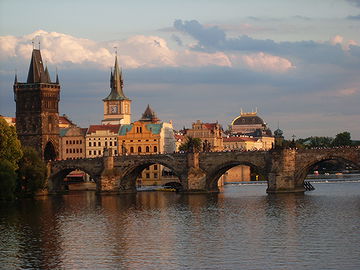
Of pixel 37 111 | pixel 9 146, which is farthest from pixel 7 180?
pixel 37 111

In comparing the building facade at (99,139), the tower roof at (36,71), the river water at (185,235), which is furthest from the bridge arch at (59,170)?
the building facade at (99,139)

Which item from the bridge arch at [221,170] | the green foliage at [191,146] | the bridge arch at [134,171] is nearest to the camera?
the bridge arch at [221,170]

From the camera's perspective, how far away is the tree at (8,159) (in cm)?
10200

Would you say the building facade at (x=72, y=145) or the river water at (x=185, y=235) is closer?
the river water at (x=185, y=235)

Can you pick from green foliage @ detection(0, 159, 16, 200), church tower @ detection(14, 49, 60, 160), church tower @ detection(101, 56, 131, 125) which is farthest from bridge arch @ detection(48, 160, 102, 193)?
church tower @ detection(101, 56, 131, 125)

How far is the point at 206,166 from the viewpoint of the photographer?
122562 millimetres

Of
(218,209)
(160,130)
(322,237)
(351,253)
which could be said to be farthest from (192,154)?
(351,253)

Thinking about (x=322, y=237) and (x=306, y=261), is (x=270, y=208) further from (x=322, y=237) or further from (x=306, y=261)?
(x=306, y=261)

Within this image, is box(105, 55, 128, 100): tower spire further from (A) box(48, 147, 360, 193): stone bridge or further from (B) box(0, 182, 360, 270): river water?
(B) box(0, 182, 360, 270): river water

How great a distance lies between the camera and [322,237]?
6506 centimetres

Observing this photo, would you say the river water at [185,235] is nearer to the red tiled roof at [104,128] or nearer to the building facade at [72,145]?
the red tiled roof at [104,128]

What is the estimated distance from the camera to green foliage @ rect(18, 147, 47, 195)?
115812 mm

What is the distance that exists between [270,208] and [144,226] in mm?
19235

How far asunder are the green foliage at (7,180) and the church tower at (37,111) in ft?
132
